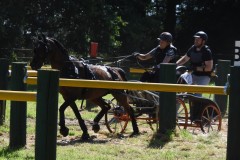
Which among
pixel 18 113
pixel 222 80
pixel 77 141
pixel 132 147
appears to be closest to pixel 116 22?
pixel 222 80

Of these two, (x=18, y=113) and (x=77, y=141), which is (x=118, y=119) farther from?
(x=18, y=113)

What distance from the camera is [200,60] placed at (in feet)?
37.8

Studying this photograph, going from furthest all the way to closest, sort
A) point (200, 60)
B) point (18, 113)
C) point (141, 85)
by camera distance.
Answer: point (200, 60), point (18, 113), point (141, 85)

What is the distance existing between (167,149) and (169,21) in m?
30.8

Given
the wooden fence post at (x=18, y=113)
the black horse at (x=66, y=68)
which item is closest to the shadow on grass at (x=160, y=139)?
the black horse at (x=66, y=68)

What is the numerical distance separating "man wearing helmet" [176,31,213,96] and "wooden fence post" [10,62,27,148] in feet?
14.7

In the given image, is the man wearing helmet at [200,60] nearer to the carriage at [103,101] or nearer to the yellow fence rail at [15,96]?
the carriage at [103,101]

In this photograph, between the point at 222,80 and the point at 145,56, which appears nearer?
the point at 145,56

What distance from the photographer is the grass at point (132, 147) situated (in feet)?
24.6

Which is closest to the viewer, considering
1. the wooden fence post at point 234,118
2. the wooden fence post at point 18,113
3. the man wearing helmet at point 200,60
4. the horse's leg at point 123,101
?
the wooden fence post at point 234,118

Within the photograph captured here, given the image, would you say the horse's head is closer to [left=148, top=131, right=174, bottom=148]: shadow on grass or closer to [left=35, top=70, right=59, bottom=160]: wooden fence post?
[left=148, top=131, right=174, bottom=148]: shadow on grass

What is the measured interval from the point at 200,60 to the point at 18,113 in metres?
4.95

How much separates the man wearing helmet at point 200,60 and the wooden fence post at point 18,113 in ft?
14.7

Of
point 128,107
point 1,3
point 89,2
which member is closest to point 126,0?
point 89,2
